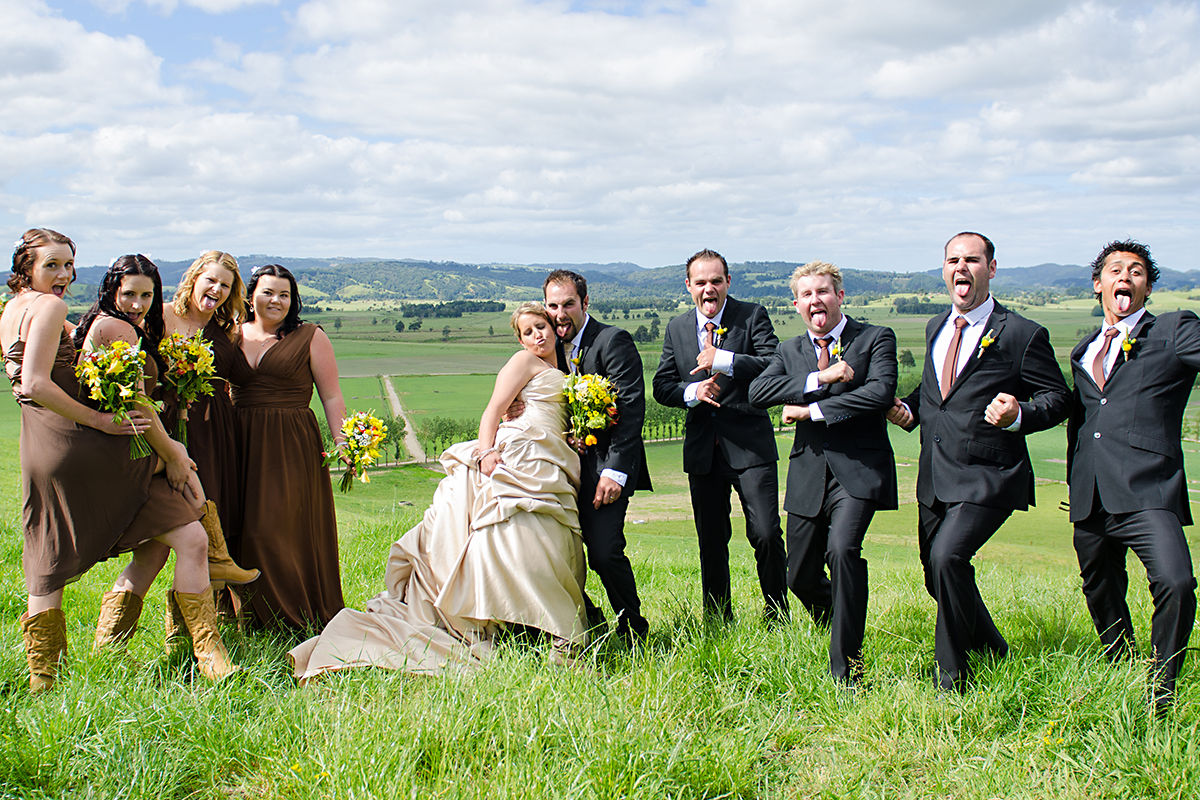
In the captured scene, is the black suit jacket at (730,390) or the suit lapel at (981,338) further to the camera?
the black suit jacket at (730,390)

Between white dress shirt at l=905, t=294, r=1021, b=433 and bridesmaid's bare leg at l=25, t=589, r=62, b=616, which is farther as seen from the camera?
white dress shirt at l=905, t=294, r=1021, b=433

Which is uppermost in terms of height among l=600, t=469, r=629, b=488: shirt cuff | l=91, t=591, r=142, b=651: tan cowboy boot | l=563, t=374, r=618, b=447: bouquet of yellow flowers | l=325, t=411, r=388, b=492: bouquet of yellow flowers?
l=563, t=374, r=618, b=447: bouquet of yellow flowers

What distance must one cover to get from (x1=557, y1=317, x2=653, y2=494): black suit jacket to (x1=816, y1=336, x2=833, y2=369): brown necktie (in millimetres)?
1278

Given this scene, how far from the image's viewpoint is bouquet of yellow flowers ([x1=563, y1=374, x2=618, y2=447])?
18.4 ft

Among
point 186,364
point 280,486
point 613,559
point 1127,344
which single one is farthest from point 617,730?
point 186,364

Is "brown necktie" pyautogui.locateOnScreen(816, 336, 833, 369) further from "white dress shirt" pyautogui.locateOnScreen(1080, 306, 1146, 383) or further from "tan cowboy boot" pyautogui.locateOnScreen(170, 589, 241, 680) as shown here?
"tan cowboy boot" pyautogui.locateOnScreen(170, 589, 241, 680)

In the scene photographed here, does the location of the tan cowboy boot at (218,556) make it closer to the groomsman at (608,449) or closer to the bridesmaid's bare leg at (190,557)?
the bridesmaid's bare leg at (190,557)

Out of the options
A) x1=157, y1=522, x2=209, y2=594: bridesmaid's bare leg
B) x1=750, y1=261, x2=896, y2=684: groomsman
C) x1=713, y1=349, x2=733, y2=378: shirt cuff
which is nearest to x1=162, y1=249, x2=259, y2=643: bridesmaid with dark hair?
x1=157, y1=522, x2=209, y2=594: bridesmaid's bare leg

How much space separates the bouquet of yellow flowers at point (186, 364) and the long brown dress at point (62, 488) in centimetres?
75

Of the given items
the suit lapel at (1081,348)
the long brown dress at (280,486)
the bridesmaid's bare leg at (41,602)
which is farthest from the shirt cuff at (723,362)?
the bridesmaid's bare leg at (41,602)

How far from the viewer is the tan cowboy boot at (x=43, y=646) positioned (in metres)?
4.48

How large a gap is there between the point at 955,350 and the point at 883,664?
2.03m

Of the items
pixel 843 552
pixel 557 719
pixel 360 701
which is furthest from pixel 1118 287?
pixel 360 701

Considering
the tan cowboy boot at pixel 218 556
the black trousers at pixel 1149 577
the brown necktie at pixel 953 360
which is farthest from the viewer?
the tan cowboy boot at pixel 218 556
